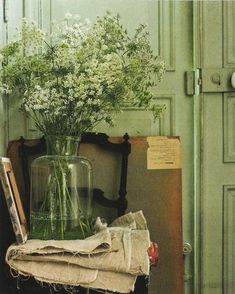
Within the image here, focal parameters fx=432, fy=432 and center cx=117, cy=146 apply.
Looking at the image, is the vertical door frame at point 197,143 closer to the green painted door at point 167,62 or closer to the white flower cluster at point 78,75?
the green painted door at point 167,62

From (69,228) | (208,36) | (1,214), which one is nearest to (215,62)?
(208,36)

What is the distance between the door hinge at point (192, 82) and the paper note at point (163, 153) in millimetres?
203

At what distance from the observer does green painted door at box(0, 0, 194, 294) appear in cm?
172

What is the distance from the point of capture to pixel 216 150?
5.72 ft

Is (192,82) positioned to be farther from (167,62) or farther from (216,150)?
(216,150)

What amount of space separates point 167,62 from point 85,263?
90 cm

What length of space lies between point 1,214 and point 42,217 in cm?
35

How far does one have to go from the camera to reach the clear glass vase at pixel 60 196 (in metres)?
1.32

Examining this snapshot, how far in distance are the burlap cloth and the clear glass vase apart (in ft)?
0.36

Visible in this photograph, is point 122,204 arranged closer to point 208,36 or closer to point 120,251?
point 120,251

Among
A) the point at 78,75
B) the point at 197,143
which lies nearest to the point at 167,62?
the point at 197,143

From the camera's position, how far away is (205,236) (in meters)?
1.74

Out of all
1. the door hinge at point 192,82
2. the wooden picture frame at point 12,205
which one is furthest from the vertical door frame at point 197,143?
the wooden picture frame at point 12,205

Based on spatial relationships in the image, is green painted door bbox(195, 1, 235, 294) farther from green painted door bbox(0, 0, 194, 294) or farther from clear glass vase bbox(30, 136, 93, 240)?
clear glass vase bbox(30, 136, 93, 240)
